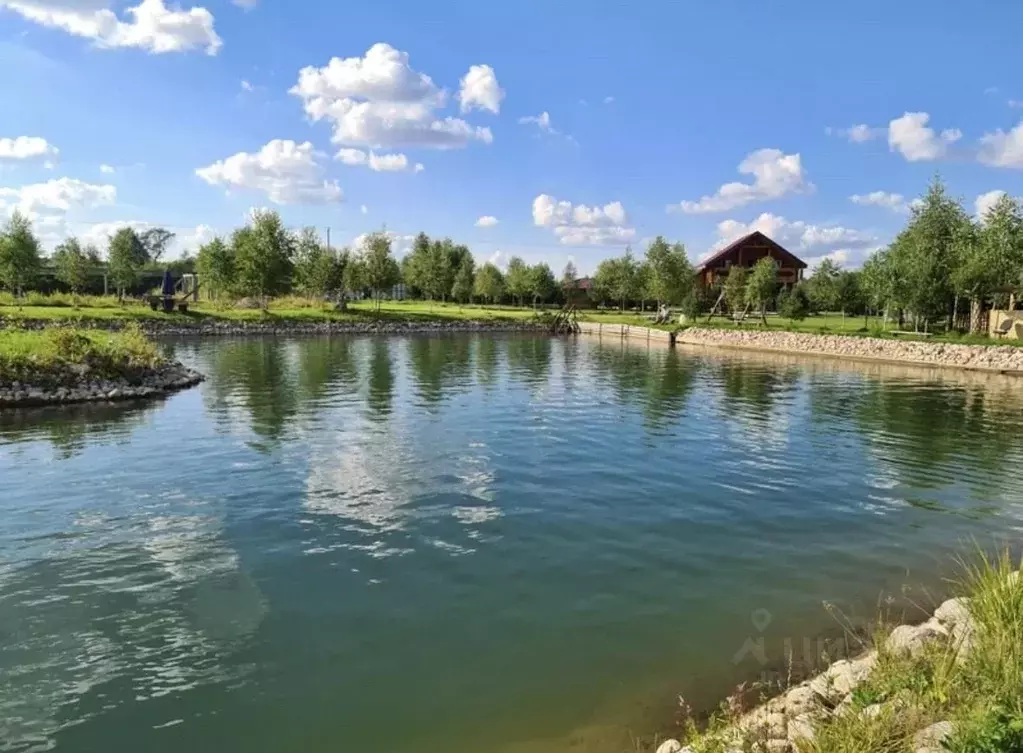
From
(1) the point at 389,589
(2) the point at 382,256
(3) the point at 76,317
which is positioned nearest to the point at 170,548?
(1) the point at 389,589

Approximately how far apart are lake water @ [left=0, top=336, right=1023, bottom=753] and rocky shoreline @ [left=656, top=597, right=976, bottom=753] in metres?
1.10

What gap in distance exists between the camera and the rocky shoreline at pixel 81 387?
25312 mm

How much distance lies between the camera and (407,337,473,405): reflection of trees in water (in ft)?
105

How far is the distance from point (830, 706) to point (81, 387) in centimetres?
2831

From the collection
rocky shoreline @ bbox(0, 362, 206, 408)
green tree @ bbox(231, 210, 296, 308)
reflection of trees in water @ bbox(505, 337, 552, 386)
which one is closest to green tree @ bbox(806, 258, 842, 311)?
reflection of trees in water @ bbox(505, 337, 552, 386)

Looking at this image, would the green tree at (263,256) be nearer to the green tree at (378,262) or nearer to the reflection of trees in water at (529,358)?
the green tree at (378,262)

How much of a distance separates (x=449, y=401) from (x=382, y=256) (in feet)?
238

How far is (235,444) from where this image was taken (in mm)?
19484

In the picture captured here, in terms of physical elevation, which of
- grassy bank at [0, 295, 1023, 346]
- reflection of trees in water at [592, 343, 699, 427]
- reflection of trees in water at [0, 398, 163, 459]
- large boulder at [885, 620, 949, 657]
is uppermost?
grassy bank at [0, 295, 1023, 346]

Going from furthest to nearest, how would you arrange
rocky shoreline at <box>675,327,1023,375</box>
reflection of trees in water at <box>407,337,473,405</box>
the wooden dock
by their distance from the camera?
the wooden dock, rocky shoreline at <box>675,327,1023,375</box>, reflection of trees in water at <box>407,337,473,405</box>

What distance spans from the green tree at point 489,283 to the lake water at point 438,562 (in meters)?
90.4

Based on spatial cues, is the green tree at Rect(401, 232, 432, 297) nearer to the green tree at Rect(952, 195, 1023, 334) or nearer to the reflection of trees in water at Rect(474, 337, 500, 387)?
the reflection of trees in water at Rect(474, 337, 500, 387)

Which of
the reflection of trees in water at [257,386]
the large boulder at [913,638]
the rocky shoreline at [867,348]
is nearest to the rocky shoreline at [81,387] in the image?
the reflection of trees in water at [257,386]

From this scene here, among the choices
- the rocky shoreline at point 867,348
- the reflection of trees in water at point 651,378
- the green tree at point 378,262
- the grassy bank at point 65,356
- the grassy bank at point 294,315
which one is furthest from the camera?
the green tree at point 378,262
